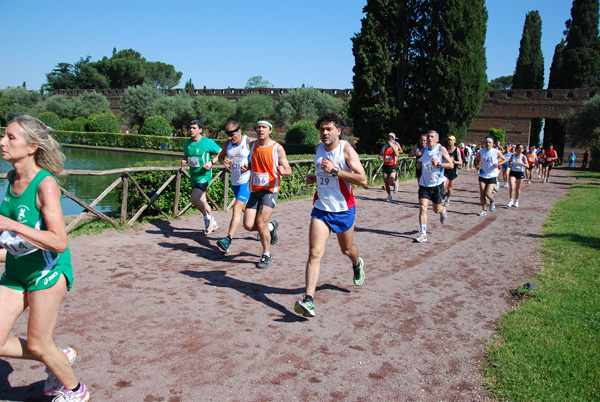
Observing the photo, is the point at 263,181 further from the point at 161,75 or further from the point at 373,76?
the point at 161,75

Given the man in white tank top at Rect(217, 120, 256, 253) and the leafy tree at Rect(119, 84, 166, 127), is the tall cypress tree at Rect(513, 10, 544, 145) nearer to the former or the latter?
the leafy tree at Rect(119, 84, 166, 127)

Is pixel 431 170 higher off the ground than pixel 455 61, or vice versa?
pixel 455 61

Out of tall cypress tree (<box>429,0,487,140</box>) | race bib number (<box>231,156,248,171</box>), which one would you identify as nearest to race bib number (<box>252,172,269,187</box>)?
race bib number (<box>231,156,248,171</box>)

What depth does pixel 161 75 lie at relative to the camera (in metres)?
97.1

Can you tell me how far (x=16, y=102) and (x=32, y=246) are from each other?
67.3m

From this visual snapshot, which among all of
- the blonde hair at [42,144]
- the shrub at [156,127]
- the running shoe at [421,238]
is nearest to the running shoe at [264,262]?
the running shoe at [421,238]

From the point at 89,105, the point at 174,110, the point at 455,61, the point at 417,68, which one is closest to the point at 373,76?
the point at 417,68

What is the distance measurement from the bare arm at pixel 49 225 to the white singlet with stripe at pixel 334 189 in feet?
8.40

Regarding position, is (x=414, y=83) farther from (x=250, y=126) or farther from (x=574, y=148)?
(x=250, y=126)

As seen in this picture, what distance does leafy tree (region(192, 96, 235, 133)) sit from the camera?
4706 centimetres

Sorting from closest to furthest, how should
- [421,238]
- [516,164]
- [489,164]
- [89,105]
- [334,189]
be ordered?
[334,189] → [421,238] → [489,164] → [516,164] → [89,105]

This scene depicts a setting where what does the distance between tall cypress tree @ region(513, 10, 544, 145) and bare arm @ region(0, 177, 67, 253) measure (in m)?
50.2

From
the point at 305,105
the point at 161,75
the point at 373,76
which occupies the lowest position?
the point at 305,105

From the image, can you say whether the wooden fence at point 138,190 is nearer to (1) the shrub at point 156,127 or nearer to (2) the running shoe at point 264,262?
(2) the running shoe at point 264,262
